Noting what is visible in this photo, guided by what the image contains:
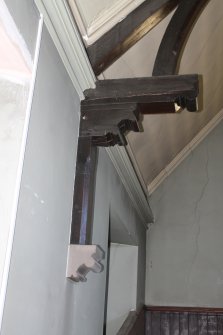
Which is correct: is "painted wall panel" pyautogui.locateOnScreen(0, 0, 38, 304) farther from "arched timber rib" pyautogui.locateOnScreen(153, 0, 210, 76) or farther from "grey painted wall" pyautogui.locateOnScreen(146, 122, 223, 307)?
"grey painted wall" pyautogui.locateOnScreen(146, 122, 223, 307)

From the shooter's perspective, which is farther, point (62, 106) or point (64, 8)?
point (62, 106)

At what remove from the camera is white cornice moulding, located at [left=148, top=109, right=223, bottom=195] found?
4480mm

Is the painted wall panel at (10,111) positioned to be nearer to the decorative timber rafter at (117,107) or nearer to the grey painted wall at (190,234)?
the decorative timber rafter at (117,107)

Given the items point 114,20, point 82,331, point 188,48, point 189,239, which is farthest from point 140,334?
point 114,20

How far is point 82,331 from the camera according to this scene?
191 cm

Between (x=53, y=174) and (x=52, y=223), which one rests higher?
(x=53, y=174)

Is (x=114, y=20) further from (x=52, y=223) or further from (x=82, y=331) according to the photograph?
(x=82, y=331)

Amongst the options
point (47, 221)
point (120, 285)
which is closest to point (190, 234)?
point (120, 285)

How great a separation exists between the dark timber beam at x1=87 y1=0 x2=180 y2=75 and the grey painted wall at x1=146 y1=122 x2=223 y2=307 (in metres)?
2.74

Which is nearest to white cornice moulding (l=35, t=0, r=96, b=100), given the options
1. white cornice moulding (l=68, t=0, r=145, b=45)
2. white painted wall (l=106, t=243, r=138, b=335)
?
white cornice moulding (l=68, t=0, r=145, b=45)

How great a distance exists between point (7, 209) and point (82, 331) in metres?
1.00

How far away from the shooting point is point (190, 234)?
4344 millimetres

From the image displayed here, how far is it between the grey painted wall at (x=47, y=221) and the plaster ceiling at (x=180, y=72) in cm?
67

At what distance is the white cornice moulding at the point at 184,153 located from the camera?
448cm
